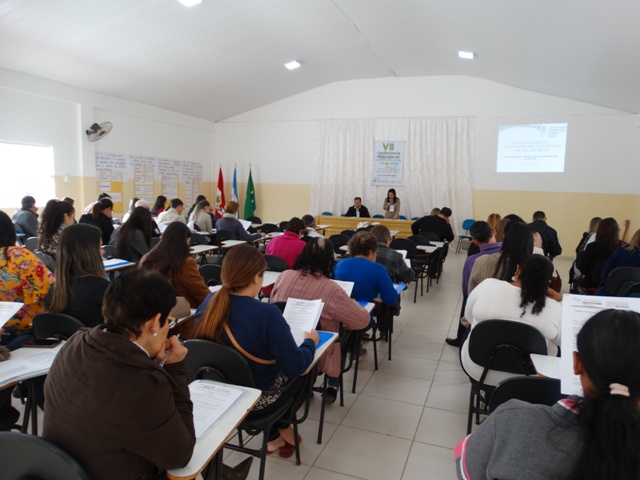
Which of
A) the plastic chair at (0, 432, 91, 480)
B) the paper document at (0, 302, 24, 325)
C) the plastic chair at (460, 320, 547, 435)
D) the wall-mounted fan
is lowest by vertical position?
the plastic chair at (460, 320, 547, 435)

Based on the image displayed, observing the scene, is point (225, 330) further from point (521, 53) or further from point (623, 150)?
point (623, 150)

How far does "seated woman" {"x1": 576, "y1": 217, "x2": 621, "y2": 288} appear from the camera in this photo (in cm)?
470

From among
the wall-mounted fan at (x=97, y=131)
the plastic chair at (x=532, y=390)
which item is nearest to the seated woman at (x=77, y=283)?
the plastic chair at (x=532, y=390)

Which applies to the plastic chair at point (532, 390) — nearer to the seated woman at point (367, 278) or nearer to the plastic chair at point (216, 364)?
the plastic chair at point (216, 364)

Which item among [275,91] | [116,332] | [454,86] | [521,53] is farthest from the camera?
[275,91]

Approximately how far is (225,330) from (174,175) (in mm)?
10109

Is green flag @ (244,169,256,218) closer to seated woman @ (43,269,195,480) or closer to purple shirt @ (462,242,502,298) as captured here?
purple shirt @ (462,242,502,298)

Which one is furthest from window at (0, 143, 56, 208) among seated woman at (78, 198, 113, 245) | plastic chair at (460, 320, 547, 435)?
plastic chair at (460, 320, 547, 435)

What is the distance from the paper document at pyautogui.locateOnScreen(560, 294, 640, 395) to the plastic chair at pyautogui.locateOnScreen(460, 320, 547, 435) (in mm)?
844

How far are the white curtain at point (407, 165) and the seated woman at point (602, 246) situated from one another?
6.06 m

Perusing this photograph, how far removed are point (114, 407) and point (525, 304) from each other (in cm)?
212

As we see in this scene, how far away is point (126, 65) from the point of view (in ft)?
26.0

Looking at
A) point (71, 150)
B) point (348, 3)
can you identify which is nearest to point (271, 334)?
point (348, 3)

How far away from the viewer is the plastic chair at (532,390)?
167cm
